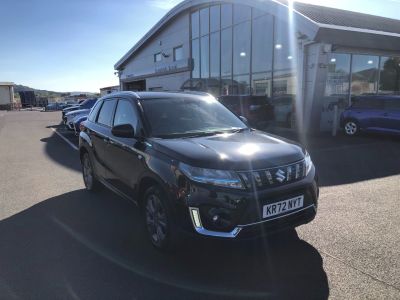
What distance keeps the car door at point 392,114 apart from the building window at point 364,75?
4.13 metres

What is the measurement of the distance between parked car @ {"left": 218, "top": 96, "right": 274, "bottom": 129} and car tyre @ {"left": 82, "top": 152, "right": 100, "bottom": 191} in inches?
347

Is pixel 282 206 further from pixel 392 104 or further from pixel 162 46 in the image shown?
pixel 162 46

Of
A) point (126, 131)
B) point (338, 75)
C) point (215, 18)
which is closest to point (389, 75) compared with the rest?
point (338, 75)

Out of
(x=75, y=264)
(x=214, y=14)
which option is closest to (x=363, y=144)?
(x=75, y=264)

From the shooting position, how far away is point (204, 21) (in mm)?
22688

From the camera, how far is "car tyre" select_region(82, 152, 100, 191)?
5.97 metres

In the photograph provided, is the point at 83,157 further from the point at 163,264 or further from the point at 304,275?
the point at 304,275

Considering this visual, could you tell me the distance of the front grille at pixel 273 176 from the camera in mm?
3236

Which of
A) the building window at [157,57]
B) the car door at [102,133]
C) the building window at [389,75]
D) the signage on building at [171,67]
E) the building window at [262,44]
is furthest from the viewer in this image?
the building window at [157,57]

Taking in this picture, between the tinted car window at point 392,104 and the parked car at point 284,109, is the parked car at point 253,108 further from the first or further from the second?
the tinted car window at point 392,104

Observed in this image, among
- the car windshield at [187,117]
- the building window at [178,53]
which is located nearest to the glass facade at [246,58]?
the building window at [178,53]

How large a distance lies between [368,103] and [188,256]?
36.3 ft

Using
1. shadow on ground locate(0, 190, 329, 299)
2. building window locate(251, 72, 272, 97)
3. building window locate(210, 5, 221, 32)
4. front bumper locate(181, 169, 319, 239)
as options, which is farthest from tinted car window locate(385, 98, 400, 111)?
building window locate(210, 5, 221, 32)

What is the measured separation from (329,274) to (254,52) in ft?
52.9
